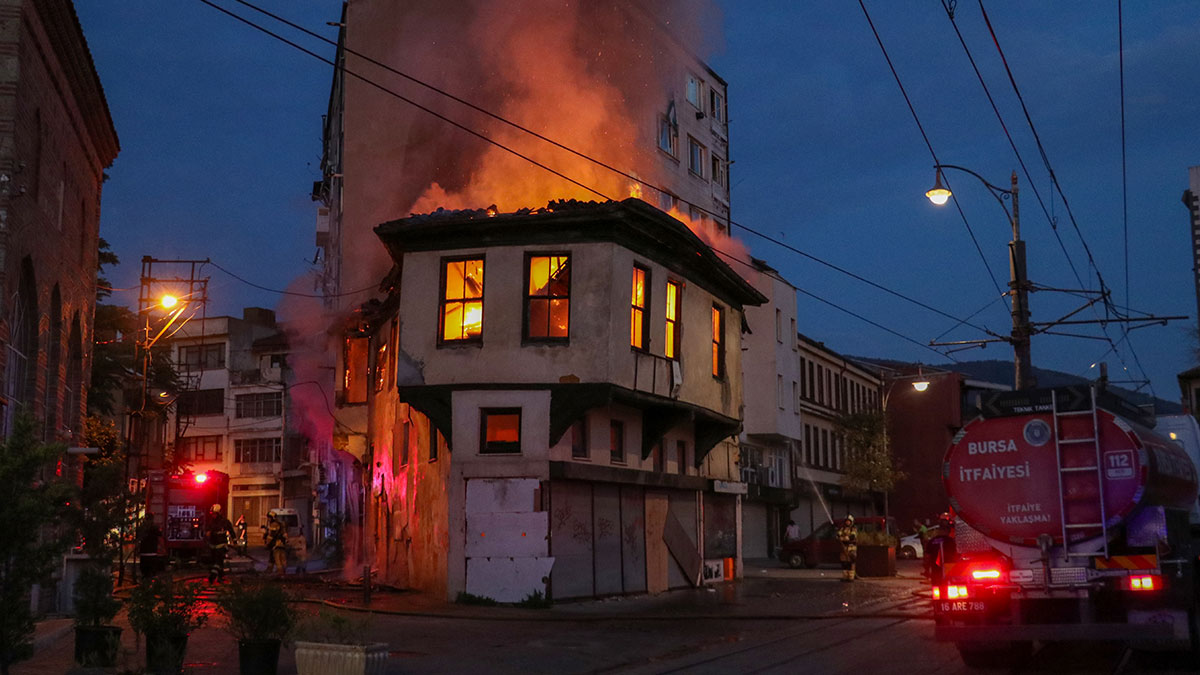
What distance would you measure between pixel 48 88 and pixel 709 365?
15829 mm

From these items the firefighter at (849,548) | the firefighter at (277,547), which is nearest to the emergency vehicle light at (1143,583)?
the firefighter at (849,548)

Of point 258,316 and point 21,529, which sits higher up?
point 258,316

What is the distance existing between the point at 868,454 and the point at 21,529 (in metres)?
50.7

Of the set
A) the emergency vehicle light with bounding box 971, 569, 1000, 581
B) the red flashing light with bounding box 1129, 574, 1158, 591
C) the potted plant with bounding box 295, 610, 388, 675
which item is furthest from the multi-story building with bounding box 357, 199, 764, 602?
the red flashing light with bounding box 1129, 574, 1158, 591

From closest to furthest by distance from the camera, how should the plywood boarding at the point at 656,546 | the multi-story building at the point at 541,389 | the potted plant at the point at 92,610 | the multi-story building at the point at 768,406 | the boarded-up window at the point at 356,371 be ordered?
the potted plant at the point at 92,610, the multi-story building at the point at 541,389, the plywood boarding at the point at 656,546, the boarded-up window at the point at 356,371, the multi-story building at the point at 768,406

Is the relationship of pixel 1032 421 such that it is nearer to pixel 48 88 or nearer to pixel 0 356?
pixel 0 356

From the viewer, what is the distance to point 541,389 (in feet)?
73.6

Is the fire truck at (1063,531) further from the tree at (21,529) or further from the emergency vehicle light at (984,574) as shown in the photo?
the tree at (21,529)

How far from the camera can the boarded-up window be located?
32.6 metres

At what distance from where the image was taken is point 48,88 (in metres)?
19.0

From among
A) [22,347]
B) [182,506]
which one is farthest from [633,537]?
[182,506]

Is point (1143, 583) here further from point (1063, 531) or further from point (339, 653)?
point (339, 653)

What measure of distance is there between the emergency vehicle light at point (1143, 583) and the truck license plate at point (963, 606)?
5.01 feet

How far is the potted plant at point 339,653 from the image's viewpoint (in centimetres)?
1098
